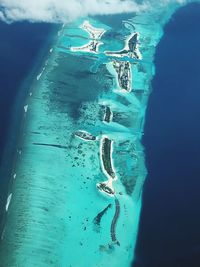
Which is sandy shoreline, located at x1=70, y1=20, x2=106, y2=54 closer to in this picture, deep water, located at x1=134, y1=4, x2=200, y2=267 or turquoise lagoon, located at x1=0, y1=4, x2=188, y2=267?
turquoise lagoon, located at x1=0, y1=4, x2=188, y2=267

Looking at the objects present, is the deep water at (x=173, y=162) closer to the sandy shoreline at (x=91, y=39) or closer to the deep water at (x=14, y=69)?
the sandy shoreline at (x=91, y=39)

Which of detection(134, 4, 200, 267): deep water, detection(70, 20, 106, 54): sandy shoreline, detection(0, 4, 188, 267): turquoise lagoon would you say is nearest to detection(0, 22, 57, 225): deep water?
detection(0, 4, 188, 267): turquoise lagoon

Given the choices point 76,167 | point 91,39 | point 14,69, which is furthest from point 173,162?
point 91,39

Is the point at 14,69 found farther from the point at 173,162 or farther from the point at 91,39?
the point at 173,162

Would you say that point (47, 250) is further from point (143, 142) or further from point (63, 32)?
point (63, 32)

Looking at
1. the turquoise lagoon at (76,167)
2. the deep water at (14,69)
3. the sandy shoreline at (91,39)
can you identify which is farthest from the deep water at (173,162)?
the deep water at (14,69)
